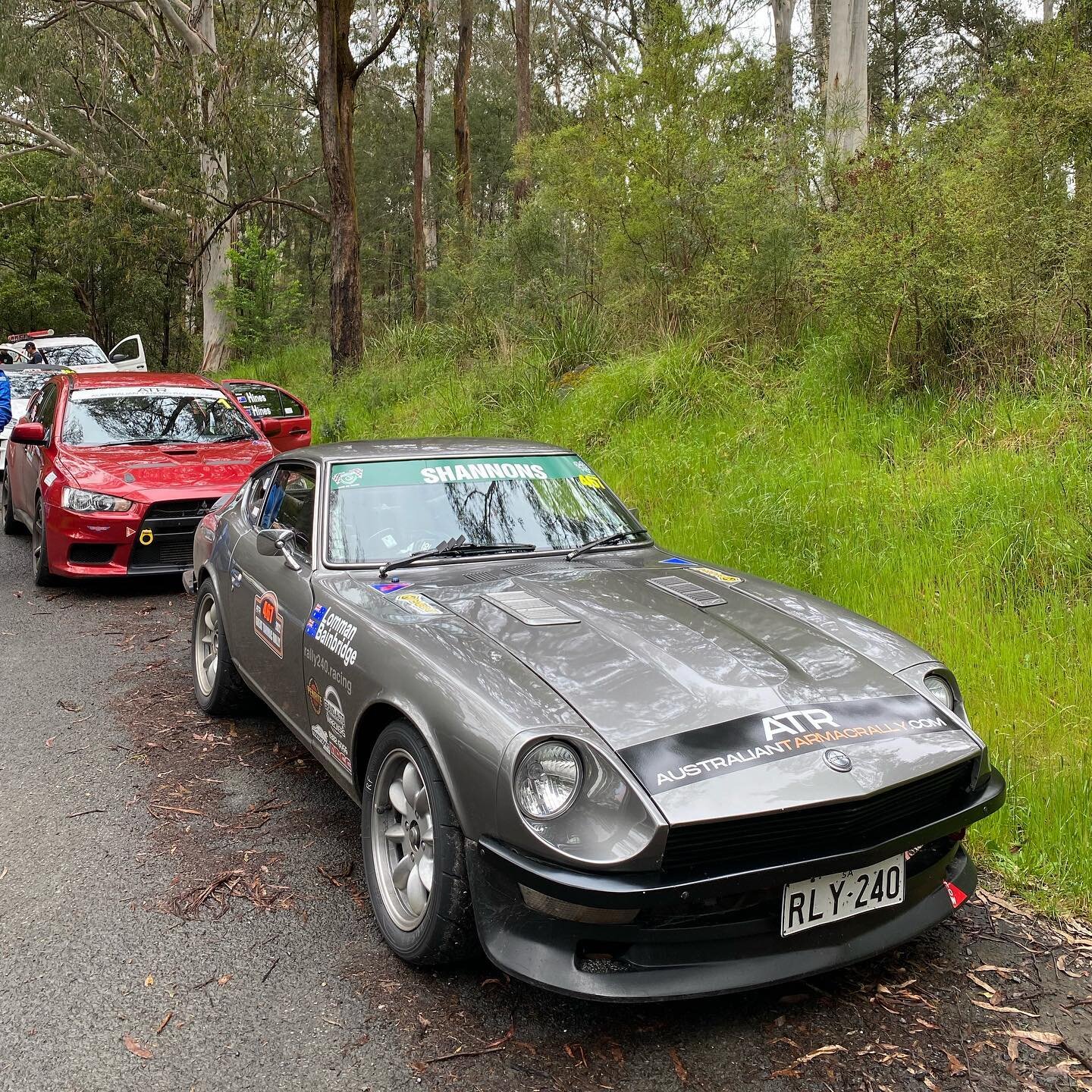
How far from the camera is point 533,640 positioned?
3174 millimetres

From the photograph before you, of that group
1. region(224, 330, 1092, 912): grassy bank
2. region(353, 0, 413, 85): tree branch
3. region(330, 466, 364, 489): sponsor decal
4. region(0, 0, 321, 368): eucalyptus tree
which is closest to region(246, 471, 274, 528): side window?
region(330, 466, 364, 489): sponsor decal

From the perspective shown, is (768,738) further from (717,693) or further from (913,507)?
(913,507)

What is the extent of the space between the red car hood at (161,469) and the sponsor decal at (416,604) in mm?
4529

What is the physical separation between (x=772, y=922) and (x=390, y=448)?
9.25 ft

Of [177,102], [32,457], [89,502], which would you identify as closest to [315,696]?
[89,502]

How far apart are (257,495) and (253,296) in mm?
19251

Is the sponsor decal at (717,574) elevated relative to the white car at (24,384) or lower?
lower

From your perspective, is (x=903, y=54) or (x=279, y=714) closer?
(x=279, y=714)

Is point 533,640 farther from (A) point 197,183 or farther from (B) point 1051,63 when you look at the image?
(A) point 197,183

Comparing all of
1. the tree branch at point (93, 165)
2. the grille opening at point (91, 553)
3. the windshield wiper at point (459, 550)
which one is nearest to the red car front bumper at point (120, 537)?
the grille opening at point (91, 553)

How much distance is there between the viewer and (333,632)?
362cm

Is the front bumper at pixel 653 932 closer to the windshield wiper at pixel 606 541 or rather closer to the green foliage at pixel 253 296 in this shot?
the windshield wiper at pixel 606 541

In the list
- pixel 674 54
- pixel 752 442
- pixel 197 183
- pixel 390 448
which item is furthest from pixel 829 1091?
pixel 197 183

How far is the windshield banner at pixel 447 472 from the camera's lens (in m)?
4.36
